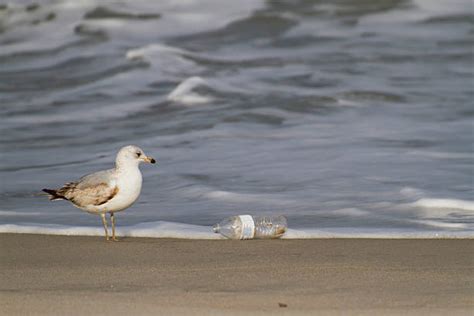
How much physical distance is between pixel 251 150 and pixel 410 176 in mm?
1806

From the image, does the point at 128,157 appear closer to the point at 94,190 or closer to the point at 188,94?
the point at 94,190

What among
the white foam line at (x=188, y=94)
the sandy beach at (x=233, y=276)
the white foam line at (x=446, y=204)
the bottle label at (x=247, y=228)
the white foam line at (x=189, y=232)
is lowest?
the white foam line at (x=188, y=94)

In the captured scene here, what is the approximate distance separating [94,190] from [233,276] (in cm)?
141

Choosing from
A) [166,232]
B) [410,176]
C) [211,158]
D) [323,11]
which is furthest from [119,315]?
[323,11]

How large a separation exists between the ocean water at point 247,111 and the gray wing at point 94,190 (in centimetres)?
32

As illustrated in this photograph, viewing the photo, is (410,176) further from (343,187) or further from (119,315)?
(119,315)

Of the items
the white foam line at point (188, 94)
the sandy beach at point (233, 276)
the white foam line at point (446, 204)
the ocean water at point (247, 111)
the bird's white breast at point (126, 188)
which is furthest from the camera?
the white foam line at point (188, 94)

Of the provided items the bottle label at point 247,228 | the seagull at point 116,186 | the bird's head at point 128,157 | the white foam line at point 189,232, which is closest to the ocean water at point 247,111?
the white foam line at point 189,232

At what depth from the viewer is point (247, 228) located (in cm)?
632

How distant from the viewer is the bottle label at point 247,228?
20.7ft

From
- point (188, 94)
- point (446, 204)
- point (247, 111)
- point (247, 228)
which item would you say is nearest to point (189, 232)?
point (247, 228)

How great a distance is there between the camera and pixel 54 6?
21.5 m

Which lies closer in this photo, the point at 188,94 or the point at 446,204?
the point at 446,204

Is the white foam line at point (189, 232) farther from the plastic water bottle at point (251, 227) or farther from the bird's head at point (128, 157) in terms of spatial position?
the bird's head at point (128, 157)
